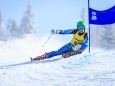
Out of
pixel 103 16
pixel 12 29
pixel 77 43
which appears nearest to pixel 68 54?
pixel 77 43

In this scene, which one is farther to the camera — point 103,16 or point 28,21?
point 28,21

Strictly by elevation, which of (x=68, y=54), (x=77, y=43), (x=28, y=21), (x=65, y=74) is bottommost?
(x=65, y=74)

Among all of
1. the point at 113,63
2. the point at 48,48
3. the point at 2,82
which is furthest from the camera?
the point at 48,48

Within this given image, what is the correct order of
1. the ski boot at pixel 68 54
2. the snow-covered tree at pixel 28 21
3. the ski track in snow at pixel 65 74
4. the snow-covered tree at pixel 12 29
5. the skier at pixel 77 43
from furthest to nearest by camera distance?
1. the snow-covered tree at pixel 12 29
2. the snow-covered tree at pixel 28 21
3. the skier at pixel 77 43
4. the ski boot at pixel 68 54
5. the ski track in snow at pixel 65 74

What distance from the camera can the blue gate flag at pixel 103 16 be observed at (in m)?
16.0

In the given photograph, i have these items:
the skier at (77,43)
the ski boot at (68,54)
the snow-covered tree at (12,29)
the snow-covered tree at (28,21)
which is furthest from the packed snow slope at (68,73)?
the snow-covered tree at (12,29)

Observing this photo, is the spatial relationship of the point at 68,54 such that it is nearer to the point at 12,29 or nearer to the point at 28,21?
the point at 28,21

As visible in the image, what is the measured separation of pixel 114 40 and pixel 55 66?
36.7 meters

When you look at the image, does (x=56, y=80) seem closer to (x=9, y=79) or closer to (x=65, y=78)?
(x=65, y=78)

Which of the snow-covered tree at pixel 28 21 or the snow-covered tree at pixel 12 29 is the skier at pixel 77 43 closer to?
the snow-covered tree at pixel 28 21

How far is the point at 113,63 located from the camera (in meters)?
11.5

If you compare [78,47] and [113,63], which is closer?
[113,63]

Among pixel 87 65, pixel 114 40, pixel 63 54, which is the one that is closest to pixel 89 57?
pixel 87 65

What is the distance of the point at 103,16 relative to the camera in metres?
16.0
